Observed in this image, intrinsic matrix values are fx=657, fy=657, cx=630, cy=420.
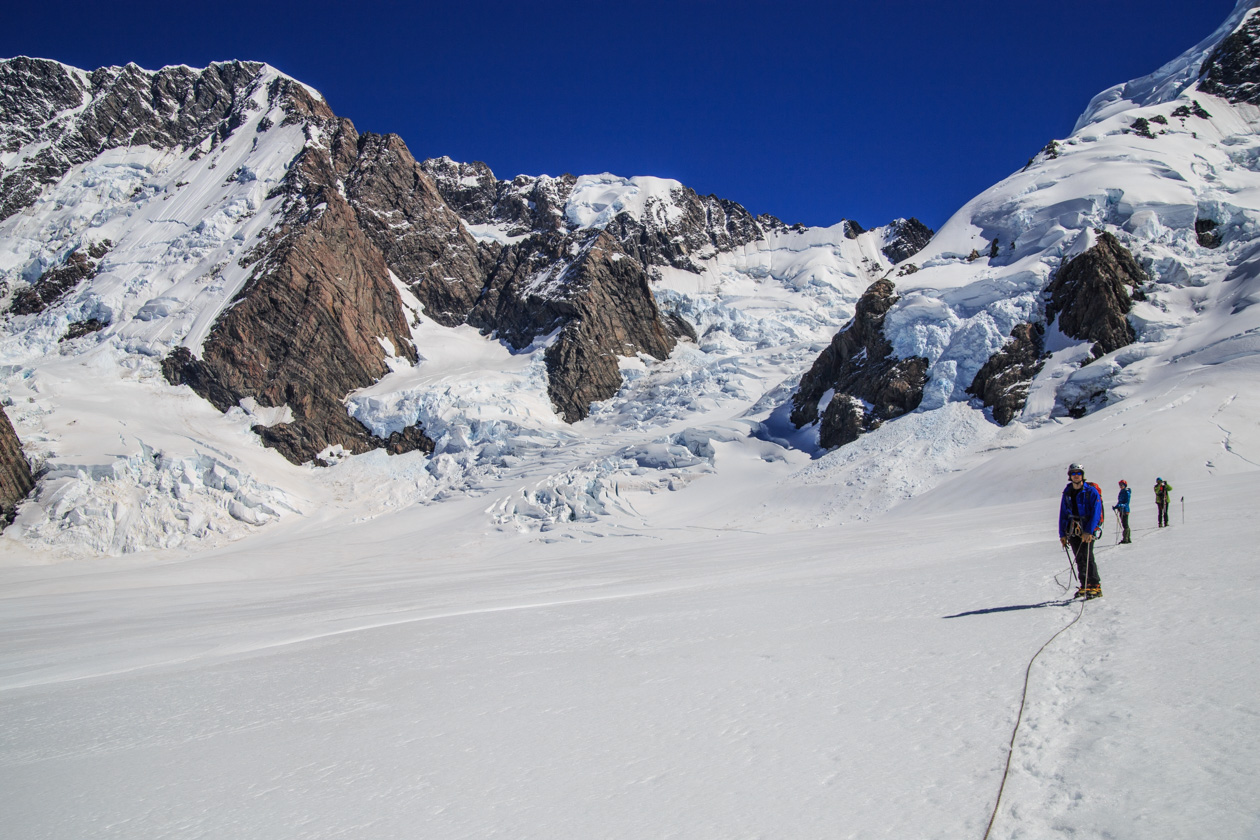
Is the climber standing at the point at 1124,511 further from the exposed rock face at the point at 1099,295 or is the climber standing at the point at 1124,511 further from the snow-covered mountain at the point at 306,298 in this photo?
the snow-covered mountain at the point at 306,298

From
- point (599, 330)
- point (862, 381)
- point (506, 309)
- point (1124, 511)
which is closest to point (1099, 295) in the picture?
point (862, 381)

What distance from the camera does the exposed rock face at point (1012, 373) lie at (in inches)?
1492

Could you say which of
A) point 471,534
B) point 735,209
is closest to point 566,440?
point 471,534

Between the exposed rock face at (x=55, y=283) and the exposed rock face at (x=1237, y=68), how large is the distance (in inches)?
4631

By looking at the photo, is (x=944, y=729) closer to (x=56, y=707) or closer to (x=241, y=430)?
(x=56, y=707)

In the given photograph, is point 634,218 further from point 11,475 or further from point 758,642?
point 758,642

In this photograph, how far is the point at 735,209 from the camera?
376ft

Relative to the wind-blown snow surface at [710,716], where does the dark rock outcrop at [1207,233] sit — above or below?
above

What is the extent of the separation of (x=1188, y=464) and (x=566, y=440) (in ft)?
149

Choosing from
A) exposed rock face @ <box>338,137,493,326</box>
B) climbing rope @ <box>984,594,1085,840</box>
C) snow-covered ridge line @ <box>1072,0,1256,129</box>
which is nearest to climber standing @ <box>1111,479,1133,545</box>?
climbing rope @ <box>984,594,1085,840</box>

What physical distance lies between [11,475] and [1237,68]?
107m

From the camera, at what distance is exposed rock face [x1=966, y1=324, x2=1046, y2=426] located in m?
37.9

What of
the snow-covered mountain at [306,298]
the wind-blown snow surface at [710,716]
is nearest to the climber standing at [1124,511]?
the wind-blown snow surface at [710,716]

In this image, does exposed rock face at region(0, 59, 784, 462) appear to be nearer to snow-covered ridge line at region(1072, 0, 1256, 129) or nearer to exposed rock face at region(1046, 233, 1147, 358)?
exposed rock face at region(1046, 233, 1147, 358)
